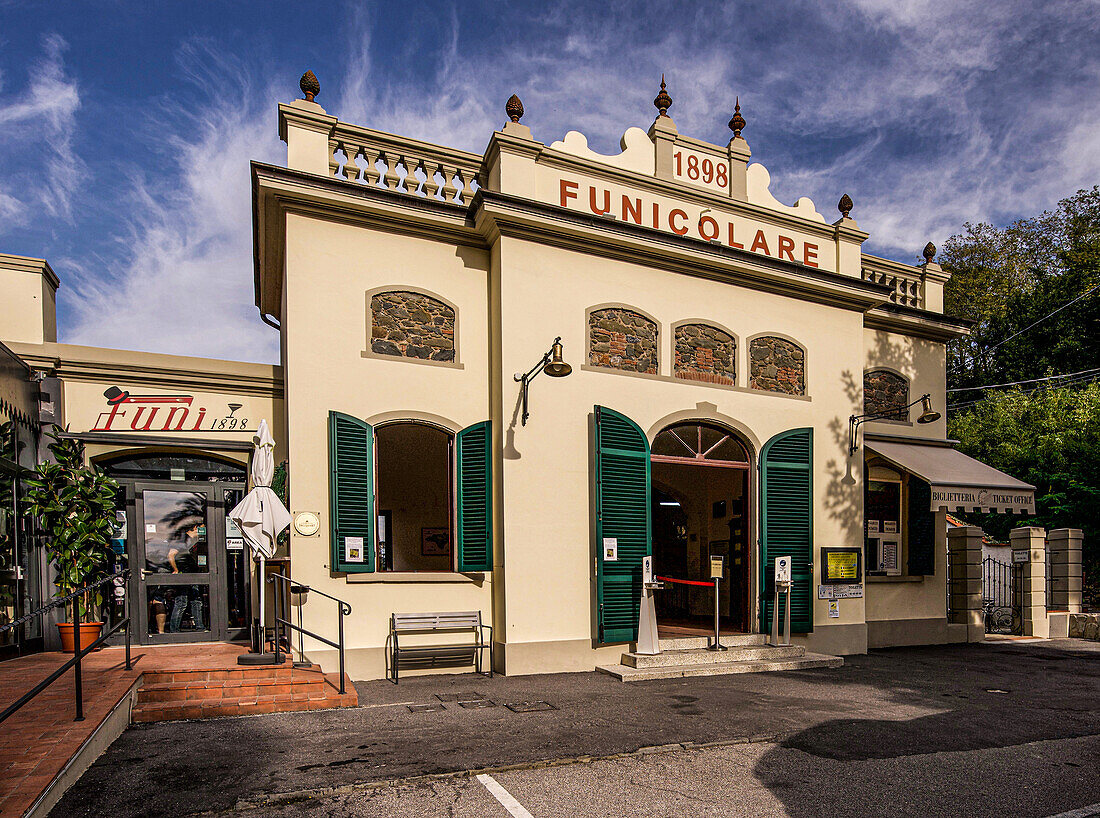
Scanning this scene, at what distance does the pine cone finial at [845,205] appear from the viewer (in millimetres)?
11773

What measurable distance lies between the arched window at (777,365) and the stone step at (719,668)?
3.79 m

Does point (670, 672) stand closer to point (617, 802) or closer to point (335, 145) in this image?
point (617, 802)

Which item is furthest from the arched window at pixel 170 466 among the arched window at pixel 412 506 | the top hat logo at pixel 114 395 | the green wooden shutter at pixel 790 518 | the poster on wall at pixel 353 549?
the green wooden shutter at pixel 790 518

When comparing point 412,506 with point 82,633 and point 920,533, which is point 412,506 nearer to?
point 82,633

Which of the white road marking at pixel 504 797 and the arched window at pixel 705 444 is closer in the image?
the white road marking at pixel 504 797

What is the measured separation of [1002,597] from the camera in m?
14.0

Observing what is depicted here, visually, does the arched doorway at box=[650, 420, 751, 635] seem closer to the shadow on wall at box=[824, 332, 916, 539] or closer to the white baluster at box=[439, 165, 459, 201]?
the shadow on wall at box=[824, 332, 916, 539]

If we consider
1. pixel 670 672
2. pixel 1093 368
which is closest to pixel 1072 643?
pixel 670 672

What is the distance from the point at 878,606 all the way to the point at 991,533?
37.5 ft

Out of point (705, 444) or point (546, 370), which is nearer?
point (546, 370)

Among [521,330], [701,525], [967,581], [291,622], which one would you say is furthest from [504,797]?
[967,581]

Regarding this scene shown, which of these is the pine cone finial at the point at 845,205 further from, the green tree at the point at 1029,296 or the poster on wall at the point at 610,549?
the green tree at the point at 1029,296

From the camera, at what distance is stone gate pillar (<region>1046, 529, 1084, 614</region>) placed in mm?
13422

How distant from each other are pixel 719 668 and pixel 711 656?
0.30 m
